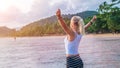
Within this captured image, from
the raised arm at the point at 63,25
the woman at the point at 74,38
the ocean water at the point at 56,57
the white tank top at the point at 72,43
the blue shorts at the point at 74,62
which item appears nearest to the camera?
the raised arm at the point at 63,25

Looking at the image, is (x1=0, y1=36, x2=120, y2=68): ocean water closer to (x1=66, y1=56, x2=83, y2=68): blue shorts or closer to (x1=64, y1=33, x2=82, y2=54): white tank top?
(x1=66, y1=56, x2=83, y2=68): blue shorts

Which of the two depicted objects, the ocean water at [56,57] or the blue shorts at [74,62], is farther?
the ocean water at [56,57]

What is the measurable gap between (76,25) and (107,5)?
103228 millimetres

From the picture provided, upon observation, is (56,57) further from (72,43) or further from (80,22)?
(80,22)

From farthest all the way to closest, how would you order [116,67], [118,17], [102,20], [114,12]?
[102,20]
[114,12]
[118,17]
[116,67]

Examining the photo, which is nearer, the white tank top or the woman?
the woman

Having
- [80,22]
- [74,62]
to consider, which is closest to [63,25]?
[80,22]

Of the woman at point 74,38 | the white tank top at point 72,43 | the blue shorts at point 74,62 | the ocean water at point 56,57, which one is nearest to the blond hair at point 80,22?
the woman at point 74,38

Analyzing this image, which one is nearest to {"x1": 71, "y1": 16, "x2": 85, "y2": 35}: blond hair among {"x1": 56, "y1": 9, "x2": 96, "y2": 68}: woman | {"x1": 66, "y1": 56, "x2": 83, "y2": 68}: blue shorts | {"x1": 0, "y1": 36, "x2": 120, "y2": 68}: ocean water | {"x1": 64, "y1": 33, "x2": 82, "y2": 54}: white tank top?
{"x1": 56, "y1": 9, "x2": 96, "y2": 68}: woman

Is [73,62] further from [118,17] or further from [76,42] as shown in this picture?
[118,17]

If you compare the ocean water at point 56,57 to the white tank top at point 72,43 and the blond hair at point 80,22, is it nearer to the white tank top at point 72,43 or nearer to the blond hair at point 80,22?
the white tank top at point 72,43

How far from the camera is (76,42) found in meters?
7.76

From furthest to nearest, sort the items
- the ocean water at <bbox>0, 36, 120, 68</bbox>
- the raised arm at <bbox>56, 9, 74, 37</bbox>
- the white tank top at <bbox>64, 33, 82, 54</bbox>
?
the ocean water at <bbox>0, 36, 120, 68</bbox> < the white tank top at <bbox>64, 33, 82, 54</bbox> < the raised arm at <bbox>56, 9, 74, 37</bbox>

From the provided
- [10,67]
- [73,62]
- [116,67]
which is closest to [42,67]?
[10,67]
